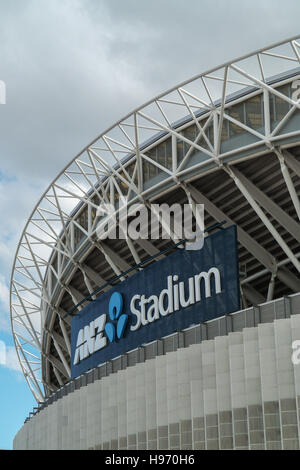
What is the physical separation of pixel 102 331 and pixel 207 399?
48.0ft

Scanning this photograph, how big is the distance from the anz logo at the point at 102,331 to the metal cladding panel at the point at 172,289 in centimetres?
13

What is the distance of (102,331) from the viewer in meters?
46.8

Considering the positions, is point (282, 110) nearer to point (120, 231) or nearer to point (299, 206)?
point (299, 206)

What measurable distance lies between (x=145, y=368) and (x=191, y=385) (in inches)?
153

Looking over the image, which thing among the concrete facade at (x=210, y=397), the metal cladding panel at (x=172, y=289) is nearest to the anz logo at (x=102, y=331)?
the metal cladding panel at (x=172, y=289)

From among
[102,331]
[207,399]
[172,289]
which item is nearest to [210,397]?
[207,399]

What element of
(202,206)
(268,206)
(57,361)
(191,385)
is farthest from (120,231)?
(57,361)

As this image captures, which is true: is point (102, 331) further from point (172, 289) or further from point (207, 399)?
point (207, 399)

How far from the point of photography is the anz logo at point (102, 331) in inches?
1769

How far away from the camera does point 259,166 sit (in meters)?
40.1

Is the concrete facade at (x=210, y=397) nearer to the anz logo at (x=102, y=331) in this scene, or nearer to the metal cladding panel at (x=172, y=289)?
the metal cladding panel at (x=172, y=289)

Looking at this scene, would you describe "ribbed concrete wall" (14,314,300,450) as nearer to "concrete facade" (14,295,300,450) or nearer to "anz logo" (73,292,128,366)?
"concrete facade" (14,295,300,450)
